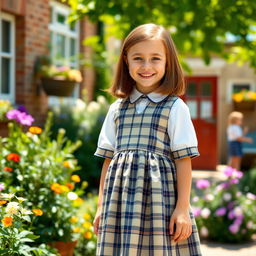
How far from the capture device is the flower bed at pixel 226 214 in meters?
4.88

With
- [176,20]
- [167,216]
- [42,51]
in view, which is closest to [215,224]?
[176,20]

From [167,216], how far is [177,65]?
0.67 metres

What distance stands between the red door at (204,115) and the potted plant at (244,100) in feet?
1.69

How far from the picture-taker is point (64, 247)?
3.55m

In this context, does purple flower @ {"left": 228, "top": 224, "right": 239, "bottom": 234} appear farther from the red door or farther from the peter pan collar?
the red door

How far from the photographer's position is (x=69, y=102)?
7.91 m

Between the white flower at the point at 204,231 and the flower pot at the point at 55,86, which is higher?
the flower pot at the point at 55,86

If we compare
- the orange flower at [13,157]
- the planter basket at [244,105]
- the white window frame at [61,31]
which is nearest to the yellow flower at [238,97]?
the planter basket at [244,105]

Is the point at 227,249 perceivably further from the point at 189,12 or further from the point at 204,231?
the point at 189,12

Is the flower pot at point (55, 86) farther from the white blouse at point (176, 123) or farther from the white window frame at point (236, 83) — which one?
the white window frame at point (236, 83)

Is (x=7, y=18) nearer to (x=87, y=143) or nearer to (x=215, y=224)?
(x=87, y=143)

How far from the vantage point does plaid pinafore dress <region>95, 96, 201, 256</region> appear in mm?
2168

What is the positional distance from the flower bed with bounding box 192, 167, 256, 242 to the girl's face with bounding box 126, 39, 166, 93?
283 centimetres

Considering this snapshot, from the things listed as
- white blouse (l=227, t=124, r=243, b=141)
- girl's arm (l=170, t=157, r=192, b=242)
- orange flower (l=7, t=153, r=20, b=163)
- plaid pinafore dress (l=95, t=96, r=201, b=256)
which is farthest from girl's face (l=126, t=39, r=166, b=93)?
white blouse (l=227, t=124, r=243, b=141)
